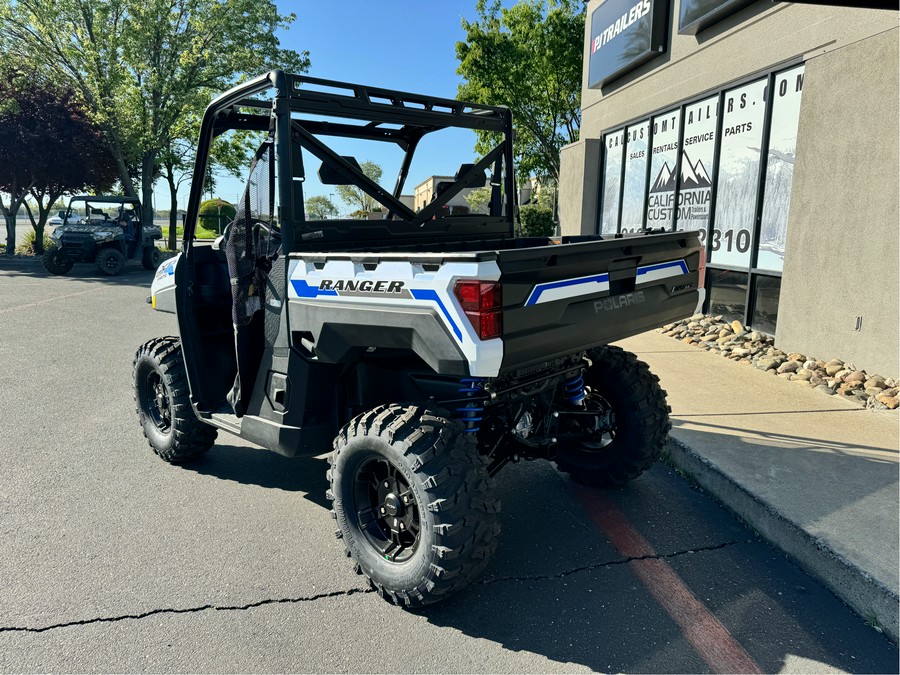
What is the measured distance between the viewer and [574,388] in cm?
378

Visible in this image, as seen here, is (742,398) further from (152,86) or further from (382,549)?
(152,86)

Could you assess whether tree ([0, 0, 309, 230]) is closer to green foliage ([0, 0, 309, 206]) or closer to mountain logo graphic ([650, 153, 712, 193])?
green foliage ([0, 0, 309, 206])

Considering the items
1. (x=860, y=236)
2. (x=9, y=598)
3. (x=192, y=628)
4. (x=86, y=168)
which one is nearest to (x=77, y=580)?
(x=9, y=598)

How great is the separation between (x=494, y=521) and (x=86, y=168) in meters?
25.0

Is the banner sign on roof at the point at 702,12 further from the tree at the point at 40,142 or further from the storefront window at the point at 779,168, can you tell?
the tree at the point at 40,142

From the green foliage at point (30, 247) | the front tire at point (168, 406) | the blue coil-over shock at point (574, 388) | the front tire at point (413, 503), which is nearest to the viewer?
the front tire at point (413, 503)

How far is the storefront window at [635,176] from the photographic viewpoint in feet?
36.5

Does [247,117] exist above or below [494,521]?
above

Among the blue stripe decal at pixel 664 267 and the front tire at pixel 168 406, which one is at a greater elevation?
the blue stripe decal at pixel 664 267

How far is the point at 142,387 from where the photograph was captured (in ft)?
15.3

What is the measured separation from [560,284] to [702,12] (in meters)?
8.13

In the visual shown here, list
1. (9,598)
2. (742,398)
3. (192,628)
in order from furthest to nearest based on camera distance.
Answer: (742,398) → (9,598) → (192,628)

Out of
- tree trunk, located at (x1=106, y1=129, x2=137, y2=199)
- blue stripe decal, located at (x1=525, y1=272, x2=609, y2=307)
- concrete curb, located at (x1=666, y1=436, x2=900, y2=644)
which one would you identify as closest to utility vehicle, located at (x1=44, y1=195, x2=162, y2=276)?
tree trunk, located at (x1=106, y1=129, x2=137, y2=199)

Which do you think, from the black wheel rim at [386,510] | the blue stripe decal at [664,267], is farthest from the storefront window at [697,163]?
the black wheel rim at [386,510]
